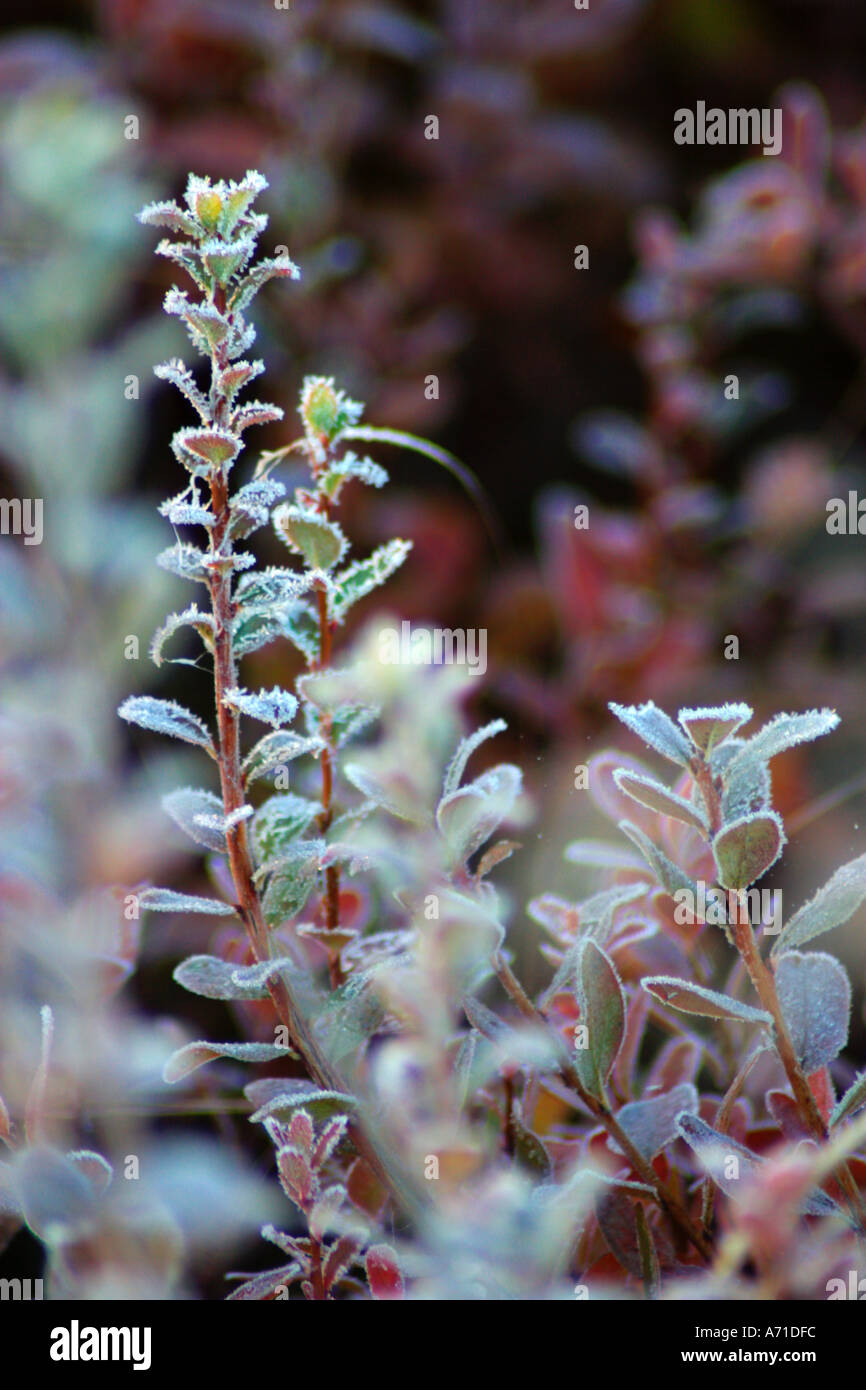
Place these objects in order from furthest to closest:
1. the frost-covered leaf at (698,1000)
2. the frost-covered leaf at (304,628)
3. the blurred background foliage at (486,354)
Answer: the blurred background foliage at (486,354) < the frost-covered leaf at (304,628) < the frost-covered leaf at (698,1000)

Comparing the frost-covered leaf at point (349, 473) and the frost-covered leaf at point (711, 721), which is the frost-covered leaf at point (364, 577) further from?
the frost-covered leaf at point (711, 721)

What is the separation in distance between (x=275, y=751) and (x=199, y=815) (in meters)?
0.04

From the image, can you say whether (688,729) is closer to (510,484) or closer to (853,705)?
(853,705)

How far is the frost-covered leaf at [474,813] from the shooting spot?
1.55 ft

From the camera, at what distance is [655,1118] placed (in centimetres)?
50

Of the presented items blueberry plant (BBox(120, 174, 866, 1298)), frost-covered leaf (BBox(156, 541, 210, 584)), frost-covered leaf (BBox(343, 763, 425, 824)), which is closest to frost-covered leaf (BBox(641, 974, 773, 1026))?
blueberry plant (BBox(120, 174, 866, 1298))

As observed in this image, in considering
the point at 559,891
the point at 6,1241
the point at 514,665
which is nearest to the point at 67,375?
the point at 514,665

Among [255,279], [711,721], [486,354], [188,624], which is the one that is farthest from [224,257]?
[486,354]

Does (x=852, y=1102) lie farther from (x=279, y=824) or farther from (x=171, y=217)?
(x=171, y=217)

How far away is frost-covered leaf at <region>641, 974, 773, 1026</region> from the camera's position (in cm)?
42

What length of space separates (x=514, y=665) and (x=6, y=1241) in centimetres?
74

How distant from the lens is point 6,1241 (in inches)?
20.9

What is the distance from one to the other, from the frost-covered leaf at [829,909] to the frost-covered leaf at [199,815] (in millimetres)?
204

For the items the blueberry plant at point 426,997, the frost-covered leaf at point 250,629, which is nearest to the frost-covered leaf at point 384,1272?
the blueberry plant at point 426,997
